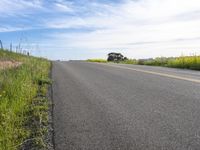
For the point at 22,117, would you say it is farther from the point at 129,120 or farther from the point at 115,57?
→ the point at 115,57

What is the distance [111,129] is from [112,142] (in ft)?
2.22

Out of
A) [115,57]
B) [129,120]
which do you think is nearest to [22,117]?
[129,120]

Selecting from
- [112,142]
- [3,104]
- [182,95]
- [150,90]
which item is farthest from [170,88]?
[112,142]

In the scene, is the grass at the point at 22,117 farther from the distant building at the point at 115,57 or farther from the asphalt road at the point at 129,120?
the distant building at the point at 115,57

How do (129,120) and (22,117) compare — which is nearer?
(129,120)

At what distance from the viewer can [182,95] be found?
8547 mm

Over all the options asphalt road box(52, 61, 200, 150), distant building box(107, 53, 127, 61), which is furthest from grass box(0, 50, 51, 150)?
distant building box(107, 53, 127, 61)

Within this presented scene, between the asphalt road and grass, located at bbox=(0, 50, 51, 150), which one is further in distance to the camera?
grass, located at bbox=(0, 50, 51, 150)

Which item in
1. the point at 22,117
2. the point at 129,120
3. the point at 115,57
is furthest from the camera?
the point at 115,57

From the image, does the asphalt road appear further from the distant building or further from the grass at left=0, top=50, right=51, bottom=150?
the distant building

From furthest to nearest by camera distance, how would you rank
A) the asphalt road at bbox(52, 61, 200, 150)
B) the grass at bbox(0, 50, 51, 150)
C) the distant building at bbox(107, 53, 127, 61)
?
the distant building at bbox(107, 53, 127, 61), the grass at bbox(0, 50, 51, 150), the asphalt road at bbox(52, 61, 200, 150)

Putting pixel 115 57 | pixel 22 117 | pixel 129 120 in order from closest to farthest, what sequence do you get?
pixel 129 120
pixel 22 117
pixel 115 57

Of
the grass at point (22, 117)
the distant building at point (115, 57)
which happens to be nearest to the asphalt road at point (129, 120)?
the grass at point (22, 117)

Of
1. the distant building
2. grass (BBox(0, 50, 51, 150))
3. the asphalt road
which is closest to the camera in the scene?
the asphalt road
